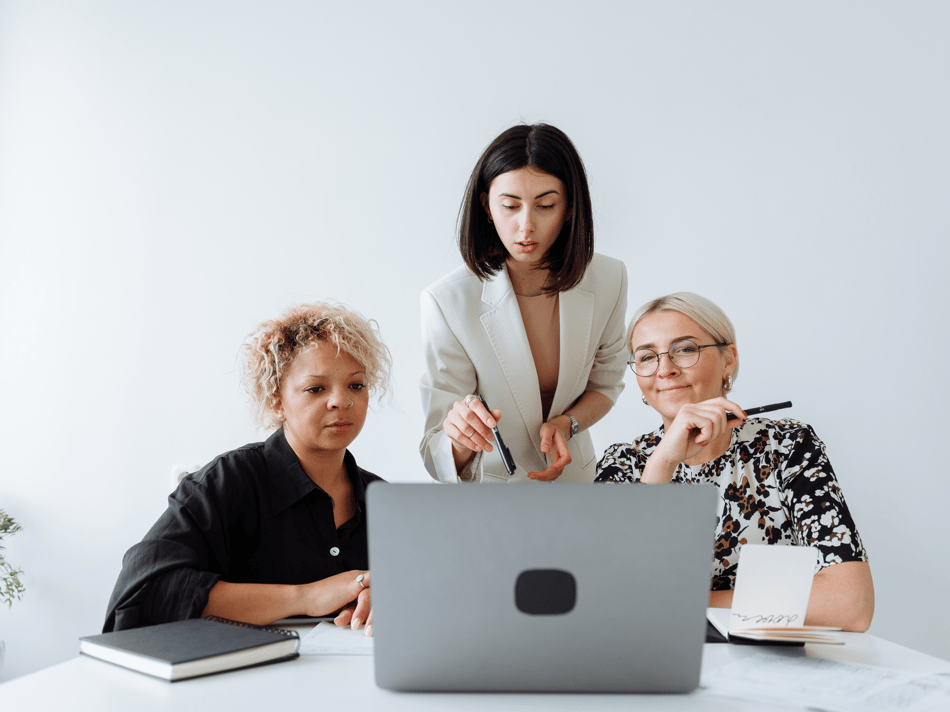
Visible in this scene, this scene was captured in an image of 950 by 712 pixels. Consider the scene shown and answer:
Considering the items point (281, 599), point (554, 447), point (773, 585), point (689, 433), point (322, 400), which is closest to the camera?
point (773, 585)

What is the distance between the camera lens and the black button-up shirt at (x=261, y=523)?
131cm

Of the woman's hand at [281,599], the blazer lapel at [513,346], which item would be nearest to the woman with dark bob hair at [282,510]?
the woman's hand at [281,599]

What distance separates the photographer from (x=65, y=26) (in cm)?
260

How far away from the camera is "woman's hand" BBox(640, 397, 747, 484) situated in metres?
1.36

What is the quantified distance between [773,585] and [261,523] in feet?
3.06

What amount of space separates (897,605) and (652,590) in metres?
1.85

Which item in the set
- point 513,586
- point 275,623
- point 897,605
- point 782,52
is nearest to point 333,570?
point 275,623

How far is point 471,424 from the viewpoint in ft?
4.76

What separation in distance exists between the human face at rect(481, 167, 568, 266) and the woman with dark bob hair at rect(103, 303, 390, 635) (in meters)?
0.38

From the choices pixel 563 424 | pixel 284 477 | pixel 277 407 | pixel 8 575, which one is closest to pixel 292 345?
pixel 277 407

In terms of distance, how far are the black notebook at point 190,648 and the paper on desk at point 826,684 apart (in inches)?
19.8

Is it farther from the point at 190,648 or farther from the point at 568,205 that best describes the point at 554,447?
the point at 190,648

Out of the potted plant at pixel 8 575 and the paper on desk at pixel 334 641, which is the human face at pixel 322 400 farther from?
the potted plant at pixel 8 575

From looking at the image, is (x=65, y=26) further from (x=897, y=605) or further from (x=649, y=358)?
(x=897, y=605)
